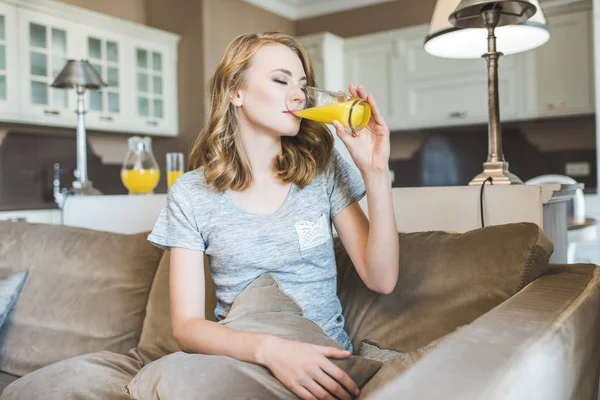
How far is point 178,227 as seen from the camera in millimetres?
1190

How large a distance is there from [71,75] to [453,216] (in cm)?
197

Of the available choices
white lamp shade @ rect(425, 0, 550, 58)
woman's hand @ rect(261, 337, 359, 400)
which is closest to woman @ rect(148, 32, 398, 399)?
woman's hand @ rect(261, 337, 359, 400)

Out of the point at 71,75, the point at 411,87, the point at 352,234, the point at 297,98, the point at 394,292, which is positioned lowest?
the point at 394,292

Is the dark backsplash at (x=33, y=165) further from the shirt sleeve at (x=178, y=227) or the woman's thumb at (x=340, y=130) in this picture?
the woman's thumb at (x=340, y=130)

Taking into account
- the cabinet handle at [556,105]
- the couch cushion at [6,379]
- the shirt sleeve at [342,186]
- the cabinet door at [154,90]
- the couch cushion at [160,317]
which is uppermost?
the cabinet door at [154,90]

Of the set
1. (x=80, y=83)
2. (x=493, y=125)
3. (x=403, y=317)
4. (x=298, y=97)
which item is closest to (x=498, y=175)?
(x=493, y=125)

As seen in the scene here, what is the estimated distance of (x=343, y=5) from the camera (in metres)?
5.31

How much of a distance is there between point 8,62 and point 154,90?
117 centimetres

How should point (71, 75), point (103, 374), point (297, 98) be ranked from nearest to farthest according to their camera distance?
point (297, 98)
point (103, 374)
point (71, 75)

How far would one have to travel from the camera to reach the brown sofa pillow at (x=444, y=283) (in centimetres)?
111

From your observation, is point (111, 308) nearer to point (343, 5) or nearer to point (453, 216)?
point (453, 216)

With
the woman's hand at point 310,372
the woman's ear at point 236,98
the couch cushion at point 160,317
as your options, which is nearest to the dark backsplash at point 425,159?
the couch cushion at point 160,317

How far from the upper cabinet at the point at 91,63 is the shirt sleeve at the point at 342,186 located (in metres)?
2.87

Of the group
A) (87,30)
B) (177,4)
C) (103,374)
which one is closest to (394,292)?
(103,374)
